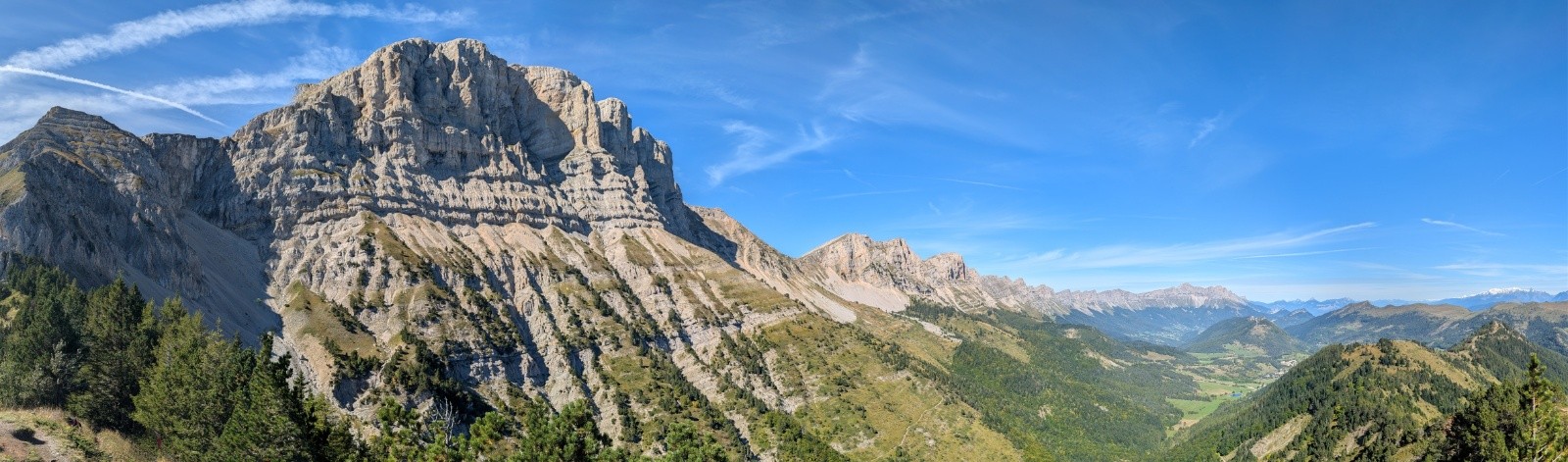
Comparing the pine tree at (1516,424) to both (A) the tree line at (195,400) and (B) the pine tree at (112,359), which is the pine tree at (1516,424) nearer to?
(A) the tree line at (195,400)

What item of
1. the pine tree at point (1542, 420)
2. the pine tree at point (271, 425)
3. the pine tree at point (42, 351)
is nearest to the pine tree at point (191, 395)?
the pine tree at point (271, 425)

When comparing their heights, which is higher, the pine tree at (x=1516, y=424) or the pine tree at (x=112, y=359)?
the pine tree at (x=112, y=359)

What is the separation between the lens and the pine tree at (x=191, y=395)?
6838 centimetres

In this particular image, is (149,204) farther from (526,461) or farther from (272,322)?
(526,461)

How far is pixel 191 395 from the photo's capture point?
2729 inches

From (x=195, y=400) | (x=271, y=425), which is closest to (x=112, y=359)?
(x=195, y=400)

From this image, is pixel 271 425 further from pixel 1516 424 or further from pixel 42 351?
pixel 1516 424

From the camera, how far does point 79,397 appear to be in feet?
244

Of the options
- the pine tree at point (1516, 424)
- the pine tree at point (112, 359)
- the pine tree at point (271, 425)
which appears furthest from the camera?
the pine tree at point (112, 359)

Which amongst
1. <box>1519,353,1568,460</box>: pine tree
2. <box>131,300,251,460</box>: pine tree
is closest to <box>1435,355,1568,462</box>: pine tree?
<box>1519,353,1568,460</box>: pine tree

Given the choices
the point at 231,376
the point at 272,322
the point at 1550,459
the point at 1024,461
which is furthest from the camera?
the point at 1024,461

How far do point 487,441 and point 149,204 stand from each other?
509 ft

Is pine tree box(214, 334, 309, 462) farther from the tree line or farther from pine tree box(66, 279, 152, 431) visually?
pine tree box(66, 279, 152, 431)


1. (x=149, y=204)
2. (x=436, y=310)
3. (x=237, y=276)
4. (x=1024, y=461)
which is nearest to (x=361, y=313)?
(x=436, y=310)
